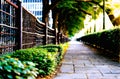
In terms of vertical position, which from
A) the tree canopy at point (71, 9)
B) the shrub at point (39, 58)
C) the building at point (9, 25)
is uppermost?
the tree canopy at point (71, 9)

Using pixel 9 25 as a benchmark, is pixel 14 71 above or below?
below

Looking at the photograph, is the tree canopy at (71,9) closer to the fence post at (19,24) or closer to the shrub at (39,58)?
the fence post at (19,24)

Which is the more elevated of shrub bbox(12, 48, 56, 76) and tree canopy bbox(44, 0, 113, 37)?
tree canopy bbox(44, 0, 113, 37)

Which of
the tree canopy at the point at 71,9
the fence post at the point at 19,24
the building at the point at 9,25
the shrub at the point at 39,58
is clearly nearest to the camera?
the building at the point at 9,25

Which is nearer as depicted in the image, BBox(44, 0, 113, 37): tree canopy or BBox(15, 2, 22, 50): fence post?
BBox(15, 2, 22, 50): fence post

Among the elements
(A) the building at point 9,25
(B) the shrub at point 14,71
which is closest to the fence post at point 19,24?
(A) the building at point 9,25

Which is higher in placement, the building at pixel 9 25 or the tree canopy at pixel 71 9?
the tree canopy at pixel 71 9

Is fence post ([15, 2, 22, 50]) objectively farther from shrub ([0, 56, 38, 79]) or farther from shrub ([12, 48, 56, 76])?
shrub ([0, 56, 38, 79])

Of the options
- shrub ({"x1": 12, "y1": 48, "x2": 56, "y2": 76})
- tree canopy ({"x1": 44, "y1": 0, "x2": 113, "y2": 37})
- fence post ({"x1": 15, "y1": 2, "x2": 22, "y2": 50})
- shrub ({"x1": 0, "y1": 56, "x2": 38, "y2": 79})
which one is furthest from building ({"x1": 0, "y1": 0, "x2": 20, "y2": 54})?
tree canopy ({"x1": 44, "y1": 0, "x2": 113, "y2": 37})

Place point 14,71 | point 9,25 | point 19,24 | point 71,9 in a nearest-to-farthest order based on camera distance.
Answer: point 14,71
point 9,25
point 19,24
point 71,9

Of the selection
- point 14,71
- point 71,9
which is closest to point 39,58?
point 14,71

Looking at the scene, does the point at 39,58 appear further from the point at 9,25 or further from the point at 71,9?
the point at 71,9

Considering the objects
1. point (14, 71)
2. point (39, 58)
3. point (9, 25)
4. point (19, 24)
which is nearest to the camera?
point (14, 71)

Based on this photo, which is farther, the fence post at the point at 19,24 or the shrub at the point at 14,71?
the fence post at the point at 19,24
